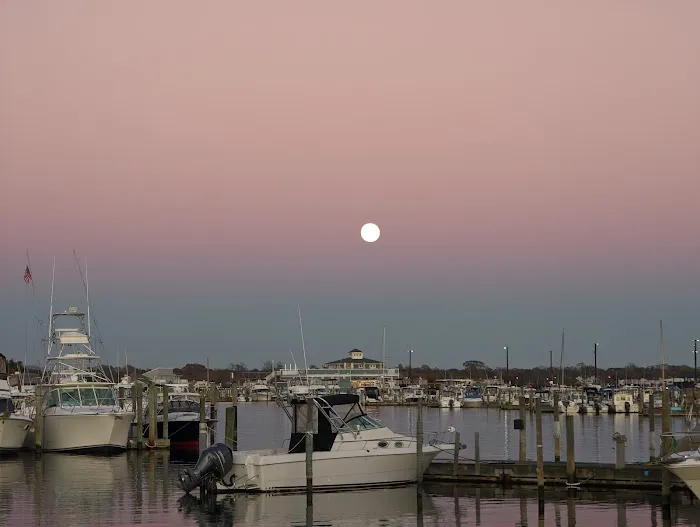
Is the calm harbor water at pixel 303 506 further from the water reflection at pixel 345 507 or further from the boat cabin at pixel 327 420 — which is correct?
the boat cabin at pixel 327 420

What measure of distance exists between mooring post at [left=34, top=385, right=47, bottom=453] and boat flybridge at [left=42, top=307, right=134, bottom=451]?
26 cm

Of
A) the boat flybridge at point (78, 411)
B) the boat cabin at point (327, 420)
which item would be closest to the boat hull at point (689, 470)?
the boat cabin at point (327, 420)

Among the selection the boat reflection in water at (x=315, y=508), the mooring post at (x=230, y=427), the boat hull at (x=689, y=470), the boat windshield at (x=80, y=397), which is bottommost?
the boat reflection in water at (x=315, y=508)

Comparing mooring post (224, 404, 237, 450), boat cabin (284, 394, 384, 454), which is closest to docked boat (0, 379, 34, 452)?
mooring post (224, 404, 237, 450)

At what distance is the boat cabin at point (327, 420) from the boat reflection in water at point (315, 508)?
6.29 feet

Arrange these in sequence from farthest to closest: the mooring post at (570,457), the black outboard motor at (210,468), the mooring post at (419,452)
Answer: the mooring post at (419,452), the black outboard motor at (210,468), the mooring post at (570,457)

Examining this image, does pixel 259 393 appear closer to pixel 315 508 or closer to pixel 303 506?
pixel 303 506

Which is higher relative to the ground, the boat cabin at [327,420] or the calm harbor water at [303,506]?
the boat cabin at [327,420]

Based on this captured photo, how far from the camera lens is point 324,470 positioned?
37.3 meters

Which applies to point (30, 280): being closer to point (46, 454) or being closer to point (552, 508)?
point (46, 454)

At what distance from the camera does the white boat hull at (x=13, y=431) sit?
181 ft

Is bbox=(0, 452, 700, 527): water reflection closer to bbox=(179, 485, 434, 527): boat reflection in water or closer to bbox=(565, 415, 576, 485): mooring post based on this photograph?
bbox=(179, 485, 434, 527): boat reflection in water

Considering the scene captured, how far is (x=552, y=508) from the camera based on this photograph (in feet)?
112

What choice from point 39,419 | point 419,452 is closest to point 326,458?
point 419,452
